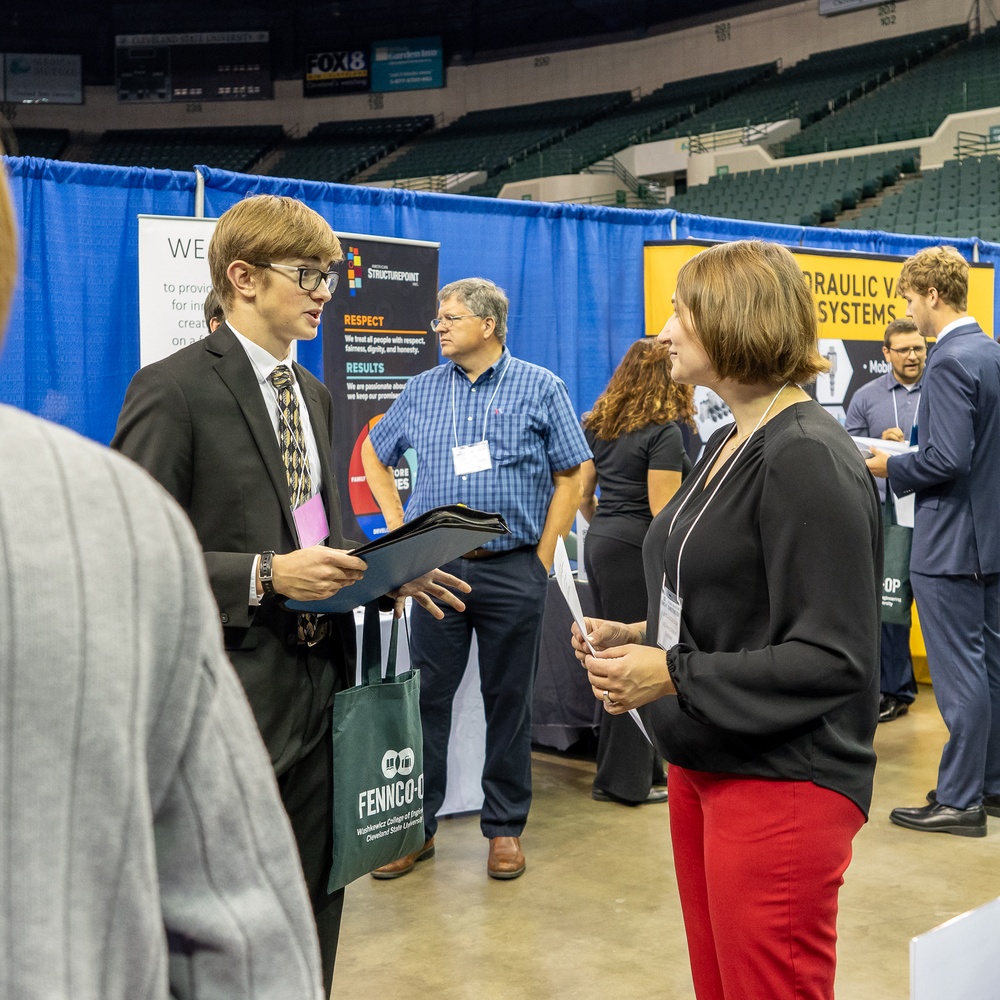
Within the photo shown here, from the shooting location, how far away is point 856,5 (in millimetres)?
17734

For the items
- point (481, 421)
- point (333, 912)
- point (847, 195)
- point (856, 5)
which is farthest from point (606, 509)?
point (856, 5)

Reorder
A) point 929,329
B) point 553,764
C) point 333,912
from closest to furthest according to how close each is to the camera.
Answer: point 333,912 < point 929,329 < point 553,764

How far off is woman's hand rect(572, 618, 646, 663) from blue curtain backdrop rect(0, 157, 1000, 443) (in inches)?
87.7

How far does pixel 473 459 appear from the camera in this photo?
10.9ft

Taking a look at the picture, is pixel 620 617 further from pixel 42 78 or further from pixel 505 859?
pixel 42 78

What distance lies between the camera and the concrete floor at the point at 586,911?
268cm

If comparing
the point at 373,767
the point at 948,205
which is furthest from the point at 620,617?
the point at 948,205

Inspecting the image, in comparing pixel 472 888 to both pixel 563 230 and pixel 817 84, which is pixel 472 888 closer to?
pixel 563 230

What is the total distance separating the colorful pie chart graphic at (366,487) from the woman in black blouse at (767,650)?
2.39 metres

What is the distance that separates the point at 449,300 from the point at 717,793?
2.17 metres

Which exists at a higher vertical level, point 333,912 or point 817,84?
point 817,84

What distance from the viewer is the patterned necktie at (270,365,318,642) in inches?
68.2

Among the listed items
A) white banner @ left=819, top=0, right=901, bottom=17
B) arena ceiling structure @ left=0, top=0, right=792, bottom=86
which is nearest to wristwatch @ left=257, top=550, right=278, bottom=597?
white banner @ left=819, top=0, right=901, bottom=17

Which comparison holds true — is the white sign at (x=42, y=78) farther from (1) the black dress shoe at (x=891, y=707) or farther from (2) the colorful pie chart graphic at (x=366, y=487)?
(1) the black dress shoe at (x=891, y=707)
